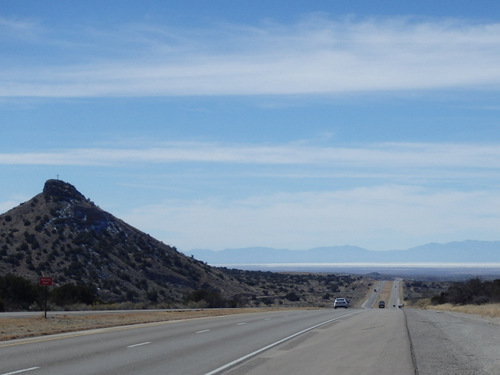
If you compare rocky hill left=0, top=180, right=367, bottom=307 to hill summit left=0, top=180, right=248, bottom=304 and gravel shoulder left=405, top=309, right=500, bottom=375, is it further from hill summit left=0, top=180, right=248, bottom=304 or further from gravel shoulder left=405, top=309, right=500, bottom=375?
gravel shoulder left=405, top=309, right=500, bottom=375

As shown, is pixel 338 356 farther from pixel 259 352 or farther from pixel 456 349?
pixel 456 349

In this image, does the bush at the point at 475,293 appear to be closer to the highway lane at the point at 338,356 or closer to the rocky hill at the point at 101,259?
the rocky hill at the point at 101,259

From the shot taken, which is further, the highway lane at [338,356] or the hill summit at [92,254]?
the hill summit at [92,254]

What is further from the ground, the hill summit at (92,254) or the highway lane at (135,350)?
the hill summit at (92,254)

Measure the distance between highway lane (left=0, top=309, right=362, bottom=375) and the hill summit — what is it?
Answer: 45.7 m

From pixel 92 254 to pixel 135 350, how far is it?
6580 cm

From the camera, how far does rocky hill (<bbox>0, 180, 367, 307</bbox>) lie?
238ft

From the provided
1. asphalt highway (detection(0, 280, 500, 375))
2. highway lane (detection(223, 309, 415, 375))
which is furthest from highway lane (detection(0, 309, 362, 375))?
highway lane (detection(223, 309, 415, 375))

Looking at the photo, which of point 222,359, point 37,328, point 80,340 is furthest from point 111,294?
point 222,359

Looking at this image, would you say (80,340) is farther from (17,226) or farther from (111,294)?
(17,226)

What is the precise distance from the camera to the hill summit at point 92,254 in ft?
242

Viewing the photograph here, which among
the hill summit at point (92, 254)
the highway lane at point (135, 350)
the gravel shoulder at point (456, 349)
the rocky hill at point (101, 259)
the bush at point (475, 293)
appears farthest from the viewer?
the hill summit at point (92, 254)

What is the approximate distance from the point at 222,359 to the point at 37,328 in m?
11.7

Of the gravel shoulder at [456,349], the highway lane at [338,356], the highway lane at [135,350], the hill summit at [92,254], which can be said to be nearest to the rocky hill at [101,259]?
the hill summit at [92,254]
